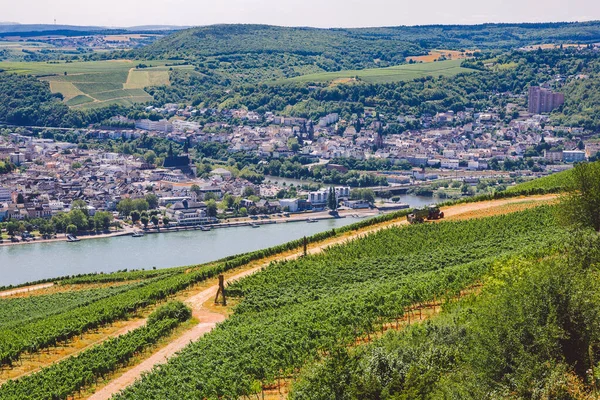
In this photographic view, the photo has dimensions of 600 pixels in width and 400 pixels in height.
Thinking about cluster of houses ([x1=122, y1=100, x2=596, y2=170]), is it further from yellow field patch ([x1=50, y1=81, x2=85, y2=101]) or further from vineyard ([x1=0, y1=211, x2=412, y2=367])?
vineyard ([x1=0, y1=211, x2=412, y2=367])

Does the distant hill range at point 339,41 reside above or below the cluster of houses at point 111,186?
above

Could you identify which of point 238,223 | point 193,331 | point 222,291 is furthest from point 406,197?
point 193,331

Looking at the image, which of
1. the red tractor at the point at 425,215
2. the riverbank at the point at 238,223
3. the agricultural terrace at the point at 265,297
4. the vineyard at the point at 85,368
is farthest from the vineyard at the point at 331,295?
the riverbank at the point at 238,223

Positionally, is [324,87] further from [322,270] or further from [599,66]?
[322,270]

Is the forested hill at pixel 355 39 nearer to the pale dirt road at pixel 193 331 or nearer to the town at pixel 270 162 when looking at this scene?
the town at pixel 270 162

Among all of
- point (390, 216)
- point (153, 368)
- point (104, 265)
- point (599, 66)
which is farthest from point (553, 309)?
point (599, 66)
